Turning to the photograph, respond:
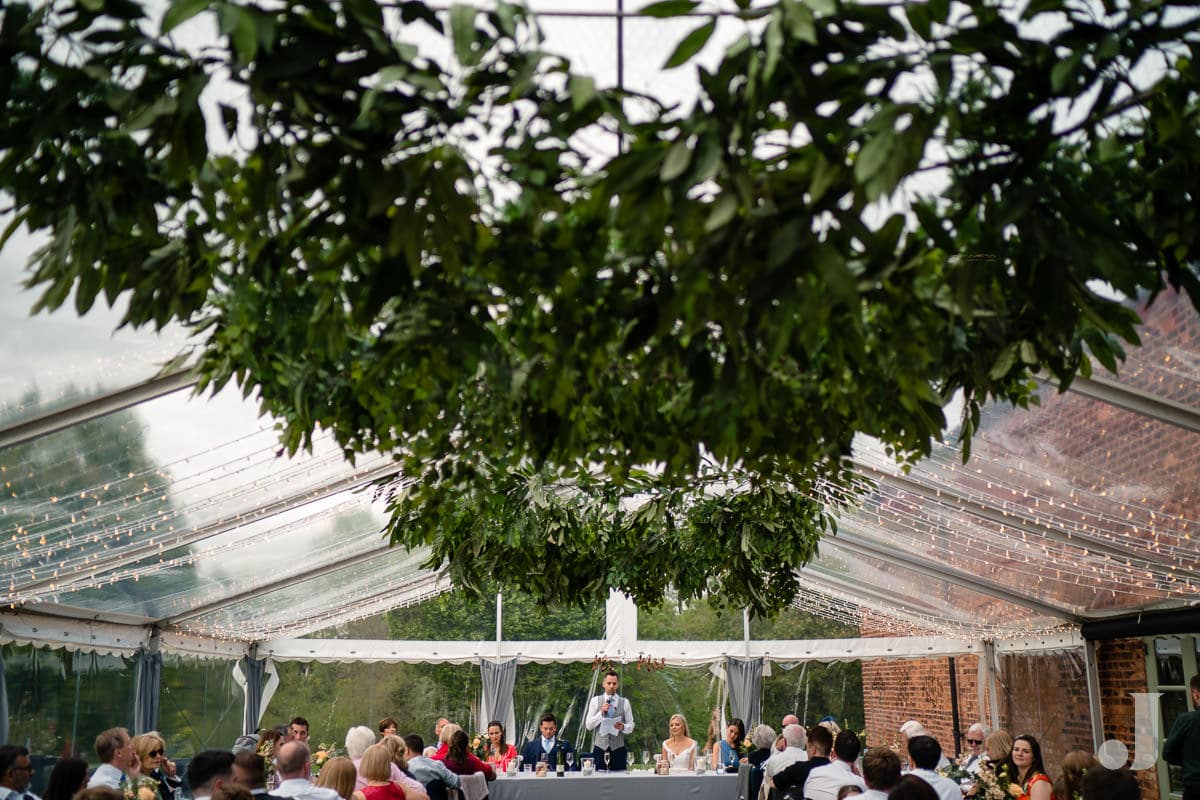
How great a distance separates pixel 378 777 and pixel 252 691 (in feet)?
27.4

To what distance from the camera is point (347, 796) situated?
5.55 meters

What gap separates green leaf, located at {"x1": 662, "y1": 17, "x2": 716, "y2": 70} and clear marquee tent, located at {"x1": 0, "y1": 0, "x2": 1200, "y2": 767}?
3.42ft

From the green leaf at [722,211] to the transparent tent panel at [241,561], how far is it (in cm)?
726

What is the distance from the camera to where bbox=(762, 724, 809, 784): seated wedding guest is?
7.34 metres

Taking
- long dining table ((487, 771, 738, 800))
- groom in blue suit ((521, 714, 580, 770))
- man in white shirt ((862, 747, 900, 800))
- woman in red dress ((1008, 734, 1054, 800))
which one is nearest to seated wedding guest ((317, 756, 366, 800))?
man in white shirt ((862, 747, 900, 800))

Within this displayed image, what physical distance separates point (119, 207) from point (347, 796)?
4.60 metres

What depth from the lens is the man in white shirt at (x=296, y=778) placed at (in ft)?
Result: 16.2

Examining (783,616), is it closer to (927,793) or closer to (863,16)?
(927,793)

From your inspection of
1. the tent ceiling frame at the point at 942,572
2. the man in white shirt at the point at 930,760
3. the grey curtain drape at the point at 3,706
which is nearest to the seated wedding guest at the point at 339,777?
the man in white shirt at the point at 930,760

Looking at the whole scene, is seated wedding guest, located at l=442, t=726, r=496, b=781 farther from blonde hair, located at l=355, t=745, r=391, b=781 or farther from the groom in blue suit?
the groom in blue suit

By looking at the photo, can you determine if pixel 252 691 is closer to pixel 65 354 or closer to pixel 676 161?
pixel 65 354

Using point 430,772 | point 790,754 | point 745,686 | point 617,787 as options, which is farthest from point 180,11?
point 745,686

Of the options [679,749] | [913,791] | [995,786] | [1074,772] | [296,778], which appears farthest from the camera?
[679,749]

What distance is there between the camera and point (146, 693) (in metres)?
10.6
